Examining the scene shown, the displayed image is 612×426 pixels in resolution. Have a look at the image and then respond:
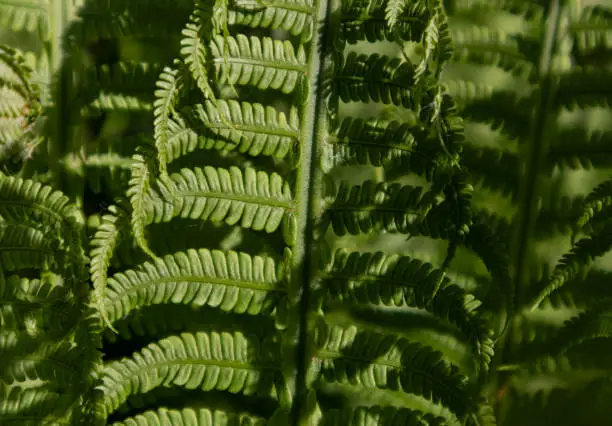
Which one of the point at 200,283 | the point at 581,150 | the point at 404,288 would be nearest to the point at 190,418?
the point at 200,283

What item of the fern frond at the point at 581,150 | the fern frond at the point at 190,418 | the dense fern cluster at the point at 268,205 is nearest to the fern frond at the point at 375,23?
the dense fern cluster at the point at 268,205

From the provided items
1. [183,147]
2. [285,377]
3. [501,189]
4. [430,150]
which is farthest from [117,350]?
[501,189]

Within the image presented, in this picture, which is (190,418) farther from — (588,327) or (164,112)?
(588,327)

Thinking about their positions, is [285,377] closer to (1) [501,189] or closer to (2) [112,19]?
(1) [501,189]

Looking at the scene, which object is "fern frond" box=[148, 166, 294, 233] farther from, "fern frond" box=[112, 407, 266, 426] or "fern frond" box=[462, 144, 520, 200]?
"fern frond" box=[462, 144, 520, 200]

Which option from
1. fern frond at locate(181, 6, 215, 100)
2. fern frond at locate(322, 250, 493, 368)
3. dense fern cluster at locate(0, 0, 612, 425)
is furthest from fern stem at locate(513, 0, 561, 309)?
fern frond at locate(181, 6, 215, 100)
